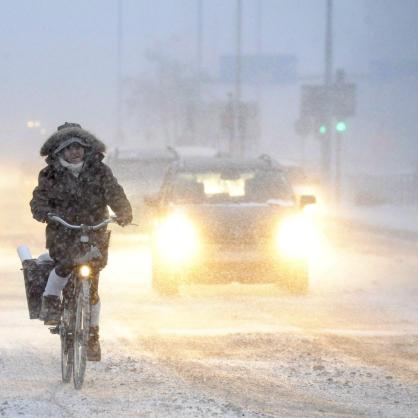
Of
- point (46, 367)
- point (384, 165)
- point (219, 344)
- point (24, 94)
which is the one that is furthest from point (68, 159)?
point (24, 94)

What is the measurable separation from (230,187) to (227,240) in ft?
5.39

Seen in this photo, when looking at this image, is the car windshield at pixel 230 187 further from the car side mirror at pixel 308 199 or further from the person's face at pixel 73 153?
the person's face at pixel 73 153

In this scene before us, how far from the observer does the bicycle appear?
8.59 meters

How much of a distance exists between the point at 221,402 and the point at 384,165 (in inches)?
3007

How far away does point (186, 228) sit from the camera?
49.3 feet

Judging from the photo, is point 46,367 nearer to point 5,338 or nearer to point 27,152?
point 5,338

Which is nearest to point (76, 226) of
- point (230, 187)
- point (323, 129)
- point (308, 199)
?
point (308, 199)

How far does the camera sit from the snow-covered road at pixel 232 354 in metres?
8.06

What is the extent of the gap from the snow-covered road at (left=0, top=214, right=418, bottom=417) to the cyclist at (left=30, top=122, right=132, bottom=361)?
0.72 m

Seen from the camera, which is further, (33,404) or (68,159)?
(68,159)

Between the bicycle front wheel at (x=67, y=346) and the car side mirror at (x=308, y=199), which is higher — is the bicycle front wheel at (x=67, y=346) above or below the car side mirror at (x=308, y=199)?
below

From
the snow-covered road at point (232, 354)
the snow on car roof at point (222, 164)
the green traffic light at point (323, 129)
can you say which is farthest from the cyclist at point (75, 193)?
the green traffic light at point (323, 129)

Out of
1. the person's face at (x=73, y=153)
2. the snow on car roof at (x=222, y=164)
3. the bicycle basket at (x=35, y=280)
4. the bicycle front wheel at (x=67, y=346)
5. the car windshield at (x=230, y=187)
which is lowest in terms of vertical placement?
the bicycle front wheel at (x=67, y=346)

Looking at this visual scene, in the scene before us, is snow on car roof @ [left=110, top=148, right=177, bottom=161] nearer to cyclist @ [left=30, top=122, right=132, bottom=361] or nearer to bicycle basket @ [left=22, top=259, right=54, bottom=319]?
bicycle basket @ [left=22, top=259, right=54, bottom=319]
